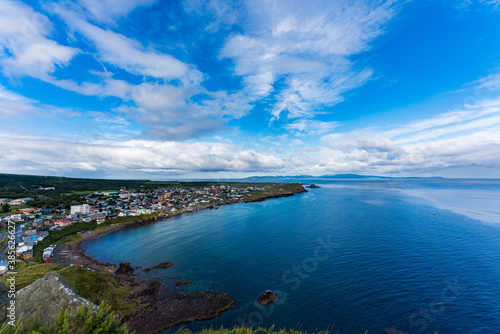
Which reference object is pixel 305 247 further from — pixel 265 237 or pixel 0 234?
pixel 0 234

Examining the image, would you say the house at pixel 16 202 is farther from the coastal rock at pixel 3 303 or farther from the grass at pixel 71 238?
the coastal rock at pixel 3 303

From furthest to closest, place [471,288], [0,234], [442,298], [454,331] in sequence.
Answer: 1. [0,234]
2. [471,288]
3. [442,298]
4. [454,331]

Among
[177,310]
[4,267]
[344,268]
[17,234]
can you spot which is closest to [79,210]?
[17,234]

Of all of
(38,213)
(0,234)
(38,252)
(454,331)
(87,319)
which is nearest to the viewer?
(87,319)

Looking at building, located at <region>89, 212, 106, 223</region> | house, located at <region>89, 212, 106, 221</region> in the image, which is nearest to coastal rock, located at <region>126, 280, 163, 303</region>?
building, located at <region>89, 212, 106, 223</region>

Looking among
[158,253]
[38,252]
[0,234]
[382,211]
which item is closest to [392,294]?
[158,253]

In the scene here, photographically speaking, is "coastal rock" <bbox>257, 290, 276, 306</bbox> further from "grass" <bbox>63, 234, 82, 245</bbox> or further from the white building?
the white building

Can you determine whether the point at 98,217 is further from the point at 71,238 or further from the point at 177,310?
the point at 177,310

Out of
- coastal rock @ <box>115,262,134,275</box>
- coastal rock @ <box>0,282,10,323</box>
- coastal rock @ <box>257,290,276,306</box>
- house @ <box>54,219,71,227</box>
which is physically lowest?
coastal rock @ <box>115,262,134,275</box>
